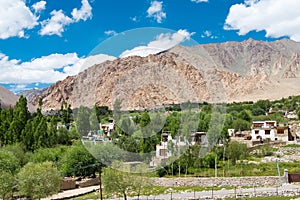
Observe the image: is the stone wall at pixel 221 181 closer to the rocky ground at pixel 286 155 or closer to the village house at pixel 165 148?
the rocky ground at pixel 286 155

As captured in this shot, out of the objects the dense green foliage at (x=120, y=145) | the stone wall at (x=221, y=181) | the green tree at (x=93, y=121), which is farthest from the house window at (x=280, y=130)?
the green tree at (x=93, y=121)

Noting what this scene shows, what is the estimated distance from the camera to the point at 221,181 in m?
12.2

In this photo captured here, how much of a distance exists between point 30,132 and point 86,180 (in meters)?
6.67

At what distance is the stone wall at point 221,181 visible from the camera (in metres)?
11.8

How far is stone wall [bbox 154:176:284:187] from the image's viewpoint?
1184 centimetres

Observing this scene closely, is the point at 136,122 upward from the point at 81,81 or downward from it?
downward

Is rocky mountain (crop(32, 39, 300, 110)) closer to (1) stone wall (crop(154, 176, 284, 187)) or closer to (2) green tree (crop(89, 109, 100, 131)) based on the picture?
(2) green tree (crop(89, 109, 100, 131))

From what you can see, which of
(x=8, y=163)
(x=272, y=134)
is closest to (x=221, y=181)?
(x=8, y=163)

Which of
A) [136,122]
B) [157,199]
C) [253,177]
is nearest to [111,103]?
[136,122]

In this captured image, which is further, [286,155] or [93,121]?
[286,155]

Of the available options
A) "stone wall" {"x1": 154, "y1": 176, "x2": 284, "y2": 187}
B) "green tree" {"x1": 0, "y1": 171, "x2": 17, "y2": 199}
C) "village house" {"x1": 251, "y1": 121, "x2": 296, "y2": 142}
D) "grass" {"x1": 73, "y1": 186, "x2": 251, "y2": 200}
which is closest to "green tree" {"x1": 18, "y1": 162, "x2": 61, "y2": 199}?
"green tree" {"x1": 0, "y1": 171, "x2": 17, "y2": 199}

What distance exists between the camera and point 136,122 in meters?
4.94

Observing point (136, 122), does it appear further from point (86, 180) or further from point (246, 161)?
point (246, 161)

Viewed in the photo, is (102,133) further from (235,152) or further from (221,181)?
(235,152)
